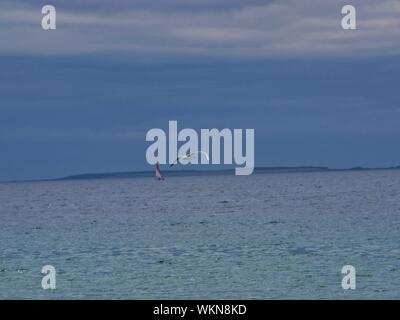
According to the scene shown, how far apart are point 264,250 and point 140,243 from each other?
1244 cm

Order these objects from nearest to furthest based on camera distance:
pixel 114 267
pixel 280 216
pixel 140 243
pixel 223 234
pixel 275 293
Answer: pixel 275 293 < pixel 114 267 < pixel 140 243 < pixel 223 234 < pixel 280 216

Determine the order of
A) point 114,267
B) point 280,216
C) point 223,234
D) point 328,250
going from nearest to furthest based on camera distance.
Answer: point 114,267
point 328,250
point 223,234
point 280,216

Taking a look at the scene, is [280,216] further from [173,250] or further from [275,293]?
[275,293]

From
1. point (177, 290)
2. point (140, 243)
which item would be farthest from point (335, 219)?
point (177, 290)

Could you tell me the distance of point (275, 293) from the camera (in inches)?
1645

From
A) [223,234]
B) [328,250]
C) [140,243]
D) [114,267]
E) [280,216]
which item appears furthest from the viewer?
[280,216]

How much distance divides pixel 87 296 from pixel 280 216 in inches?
2635

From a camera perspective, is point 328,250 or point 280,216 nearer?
point 328,250

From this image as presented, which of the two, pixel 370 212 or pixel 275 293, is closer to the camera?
pixel 275 293

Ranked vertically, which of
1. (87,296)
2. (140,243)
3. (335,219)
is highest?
(335,219)

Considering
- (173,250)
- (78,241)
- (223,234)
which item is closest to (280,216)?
(223,234)
